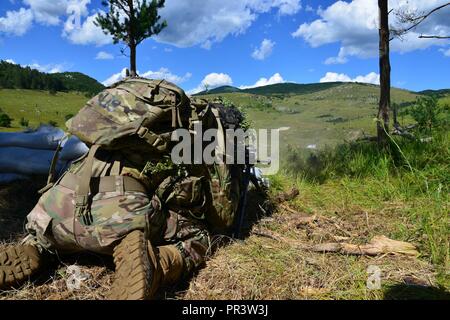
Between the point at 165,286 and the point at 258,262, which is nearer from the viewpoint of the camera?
the point at 165,286

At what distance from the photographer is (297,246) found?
8.42 ft

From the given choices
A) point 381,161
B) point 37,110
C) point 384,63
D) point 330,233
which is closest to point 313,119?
point 384,63

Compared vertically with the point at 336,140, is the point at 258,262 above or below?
below

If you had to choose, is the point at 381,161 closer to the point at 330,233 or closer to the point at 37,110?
the point at 330,233

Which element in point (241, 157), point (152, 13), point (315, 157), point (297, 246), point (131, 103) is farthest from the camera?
point (152, 13)

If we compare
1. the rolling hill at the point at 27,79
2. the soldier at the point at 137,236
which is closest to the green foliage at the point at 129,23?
the soldier at the point at 137,236

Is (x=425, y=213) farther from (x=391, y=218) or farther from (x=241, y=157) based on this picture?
(x=241, y=157)

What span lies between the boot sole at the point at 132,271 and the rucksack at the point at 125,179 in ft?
0.40

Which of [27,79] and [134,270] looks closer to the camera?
[134,270]

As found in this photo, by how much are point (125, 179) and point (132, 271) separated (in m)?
0.61

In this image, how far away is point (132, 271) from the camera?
5.62 ft

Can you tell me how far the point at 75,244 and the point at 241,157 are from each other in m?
1.32

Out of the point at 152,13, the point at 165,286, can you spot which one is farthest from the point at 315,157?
the point at 152,13

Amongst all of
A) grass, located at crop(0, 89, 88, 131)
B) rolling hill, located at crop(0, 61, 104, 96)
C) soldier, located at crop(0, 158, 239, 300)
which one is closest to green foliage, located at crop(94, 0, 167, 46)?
grass, located at crop(0, 89, 88, 131)
